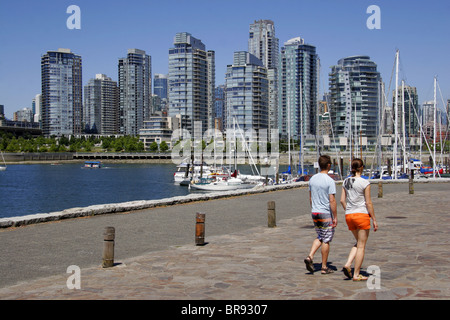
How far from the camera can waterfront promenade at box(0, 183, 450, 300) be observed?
8422 millimetres

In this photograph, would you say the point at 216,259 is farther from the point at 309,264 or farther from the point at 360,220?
the point at 360,220

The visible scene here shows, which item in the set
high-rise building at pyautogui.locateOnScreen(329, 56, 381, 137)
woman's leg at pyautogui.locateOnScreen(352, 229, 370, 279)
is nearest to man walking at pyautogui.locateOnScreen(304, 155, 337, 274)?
woman's leg at pyautogui.locateOnScreen(352, 229, 370, 279)

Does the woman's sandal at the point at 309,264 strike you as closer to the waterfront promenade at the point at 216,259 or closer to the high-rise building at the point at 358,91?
the waterfront promenade at the point at 216,259

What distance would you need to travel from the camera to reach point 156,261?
36.4 ft

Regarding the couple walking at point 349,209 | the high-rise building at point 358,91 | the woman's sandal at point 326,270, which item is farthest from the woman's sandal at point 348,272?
the high-rise building at point 358,91

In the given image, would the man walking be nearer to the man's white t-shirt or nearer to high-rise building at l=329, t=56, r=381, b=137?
the man's white t-shirt

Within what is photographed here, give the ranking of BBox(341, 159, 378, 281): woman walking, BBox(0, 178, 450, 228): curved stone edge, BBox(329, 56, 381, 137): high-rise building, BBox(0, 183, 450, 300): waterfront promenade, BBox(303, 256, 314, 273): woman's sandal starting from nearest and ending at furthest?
BBox(0, 183, 450, 300): waterfront promenade < BBox(341, 159, 378, 281): woman walking < BBox(303, 256, 314, 273): woman's sandal < BBox(0, 178, 450, 228): curved stone edge < BBox(329, 56, 381, 137): high-rise building

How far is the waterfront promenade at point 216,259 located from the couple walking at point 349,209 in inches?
19.6

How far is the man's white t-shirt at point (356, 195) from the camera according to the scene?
9.05 m

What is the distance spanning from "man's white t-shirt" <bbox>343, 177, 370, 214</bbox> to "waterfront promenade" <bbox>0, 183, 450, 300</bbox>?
4.42 feet

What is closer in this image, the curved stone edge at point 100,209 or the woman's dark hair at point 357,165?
the woman's dark hair at point 357,165
